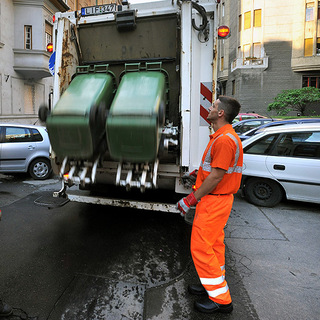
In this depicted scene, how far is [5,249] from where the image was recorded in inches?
135

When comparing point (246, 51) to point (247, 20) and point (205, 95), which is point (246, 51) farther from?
point (205, 95)

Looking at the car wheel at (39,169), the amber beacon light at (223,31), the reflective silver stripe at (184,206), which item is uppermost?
the amber beacon light at (223,31)

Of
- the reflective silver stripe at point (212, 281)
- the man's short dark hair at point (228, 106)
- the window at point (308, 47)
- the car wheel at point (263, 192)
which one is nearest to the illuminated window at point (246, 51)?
the window at point (308, 47)

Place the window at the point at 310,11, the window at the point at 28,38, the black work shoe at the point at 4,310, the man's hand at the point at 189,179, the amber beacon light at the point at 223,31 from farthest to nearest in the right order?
the window at the point at 310,11 < the window at the point at 28,38 < the amber beacon light at the point at 223,31 < the man's hand at the point at 189,179 < the black work shoe at the point at 4,310

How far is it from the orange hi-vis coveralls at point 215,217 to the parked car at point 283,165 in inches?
122

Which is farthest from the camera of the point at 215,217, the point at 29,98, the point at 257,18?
the point at 257,18

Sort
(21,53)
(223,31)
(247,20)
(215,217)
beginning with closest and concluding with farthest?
(215,217) < (223,31) < (21,53) < (247,20)

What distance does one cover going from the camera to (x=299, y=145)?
16.9 ft

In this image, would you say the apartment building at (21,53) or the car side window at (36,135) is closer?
the car side window at (36,135)

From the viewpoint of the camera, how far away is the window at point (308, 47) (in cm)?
2591

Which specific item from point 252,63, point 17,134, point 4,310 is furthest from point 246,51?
point 4,310

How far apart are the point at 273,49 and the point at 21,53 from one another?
74.2ft

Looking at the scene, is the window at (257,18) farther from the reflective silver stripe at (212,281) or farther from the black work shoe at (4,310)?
the black work shoe at (4,310)

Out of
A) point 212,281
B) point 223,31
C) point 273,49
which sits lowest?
point 212,281
